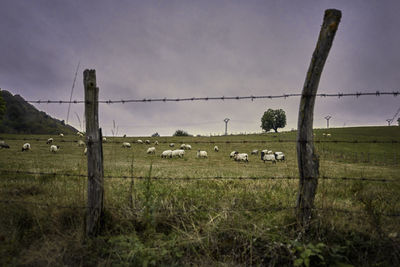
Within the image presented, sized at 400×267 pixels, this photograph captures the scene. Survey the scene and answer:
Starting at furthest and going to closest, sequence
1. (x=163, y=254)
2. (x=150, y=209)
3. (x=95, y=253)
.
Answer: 1. (x=150, y=209)
2. (x=95, y=253)
3. (x=163, y=254)

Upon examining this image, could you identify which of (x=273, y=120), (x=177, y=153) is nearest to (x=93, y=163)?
(x=177, y=153)

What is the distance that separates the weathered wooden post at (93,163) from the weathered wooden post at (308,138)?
273 centimetres

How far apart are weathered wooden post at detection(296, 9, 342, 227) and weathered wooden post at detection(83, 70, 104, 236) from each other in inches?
108

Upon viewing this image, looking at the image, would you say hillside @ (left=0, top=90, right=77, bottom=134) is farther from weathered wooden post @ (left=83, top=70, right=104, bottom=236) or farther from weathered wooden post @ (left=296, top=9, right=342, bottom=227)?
weathered wooden post @ (left=296, top=9, right=342, bottom=227)

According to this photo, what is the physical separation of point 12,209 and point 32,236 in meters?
0.75

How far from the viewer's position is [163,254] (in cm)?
226

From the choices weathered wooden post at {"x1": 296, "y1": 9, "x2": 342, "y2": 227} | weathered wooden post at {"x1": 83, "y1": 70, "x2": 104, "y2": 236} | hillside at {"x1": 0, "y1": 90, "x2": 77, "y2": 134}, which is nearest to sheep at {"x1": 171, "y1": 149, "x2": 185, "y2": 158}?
hillside at {"x1": 0, "y1": 90, "x2": 77, "y2": 134}

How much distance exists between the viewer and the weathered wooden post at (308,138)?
8.64 ft

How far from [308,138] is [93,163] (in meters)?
2.93

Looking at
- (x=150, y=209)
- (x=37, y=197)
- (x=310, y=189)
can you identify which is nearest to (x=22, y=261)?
(x=150, y=209)

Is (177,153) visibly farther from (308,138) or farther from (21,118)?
(308,138)

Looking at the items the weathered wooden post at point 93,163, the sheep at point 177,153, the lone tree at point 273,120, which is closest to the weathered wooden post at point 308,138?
the weathered wooden post at point 93,163

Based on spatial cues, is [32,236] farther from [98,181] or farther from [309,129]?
[309,129]

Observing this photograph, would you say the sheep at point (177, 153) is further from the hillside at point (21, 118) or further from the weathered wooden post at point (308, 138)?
the weathered wooden post at point (308, 138)
